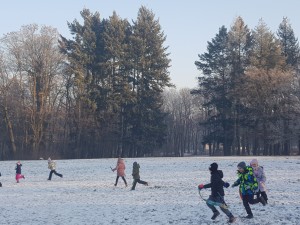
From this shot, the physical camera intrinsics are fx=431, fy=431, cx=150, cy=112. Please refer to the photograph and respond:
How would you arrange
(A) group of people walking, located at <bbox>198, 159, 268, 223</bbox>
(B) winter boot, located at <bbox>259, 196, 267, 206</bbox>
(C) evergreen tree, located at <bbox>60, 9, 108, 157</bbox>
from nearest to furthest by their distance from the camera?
(A) group of people walking, located at <bbox>198, 159, 268, 223</bbox> < (B) winter boot, located at <bbox>259, 196, 267, 206</bbox> < (C) evergreen tree, located at <bbox>60, 9, 108, 157</bbox>

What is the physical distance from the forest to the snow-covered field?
22.5 m

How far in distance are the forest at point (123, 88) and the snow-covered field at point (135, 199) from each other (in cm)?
2252

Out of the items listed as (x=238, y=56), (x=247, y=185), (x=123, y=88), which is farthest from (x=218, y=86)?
(x=247, y=185)

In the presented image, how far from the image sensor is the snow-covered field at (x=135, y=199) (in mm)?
14539

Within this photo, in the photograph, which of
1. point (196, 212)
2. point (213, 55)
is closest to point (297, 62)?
point (213, 55)

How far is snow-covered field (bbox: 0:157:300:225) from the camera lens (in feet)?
47.7

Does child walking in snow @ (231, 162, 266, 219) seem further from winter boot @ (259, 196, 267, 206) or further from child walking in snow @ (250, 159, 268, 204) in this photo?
child walking in snow @ (250, 159, 268, 204)

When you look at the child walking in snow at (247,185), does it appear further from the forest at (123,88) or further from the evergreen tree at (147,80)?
the evergreen tree at (147,80)

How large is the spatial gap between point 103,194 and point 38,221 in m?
6.48

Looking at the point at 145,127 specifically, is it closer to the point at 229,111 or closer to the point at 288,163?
the point at 229,111

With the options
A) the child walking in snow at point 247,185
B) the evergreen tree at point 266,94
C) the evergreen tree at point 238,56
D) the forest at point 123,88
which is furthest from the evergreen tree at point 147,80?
the child walking in snow at point 247,185

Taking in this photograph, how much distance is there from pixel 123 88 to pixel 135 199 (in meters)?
40.8

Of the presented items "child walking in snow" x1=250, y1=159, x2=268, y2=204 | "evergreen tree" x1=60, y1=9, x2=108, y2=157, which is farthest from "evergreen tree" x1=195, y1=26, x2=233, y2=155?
"child walking in snow" x1=250, y1=159, x2=268, y2=204

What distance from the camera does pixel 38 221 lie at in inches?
590
